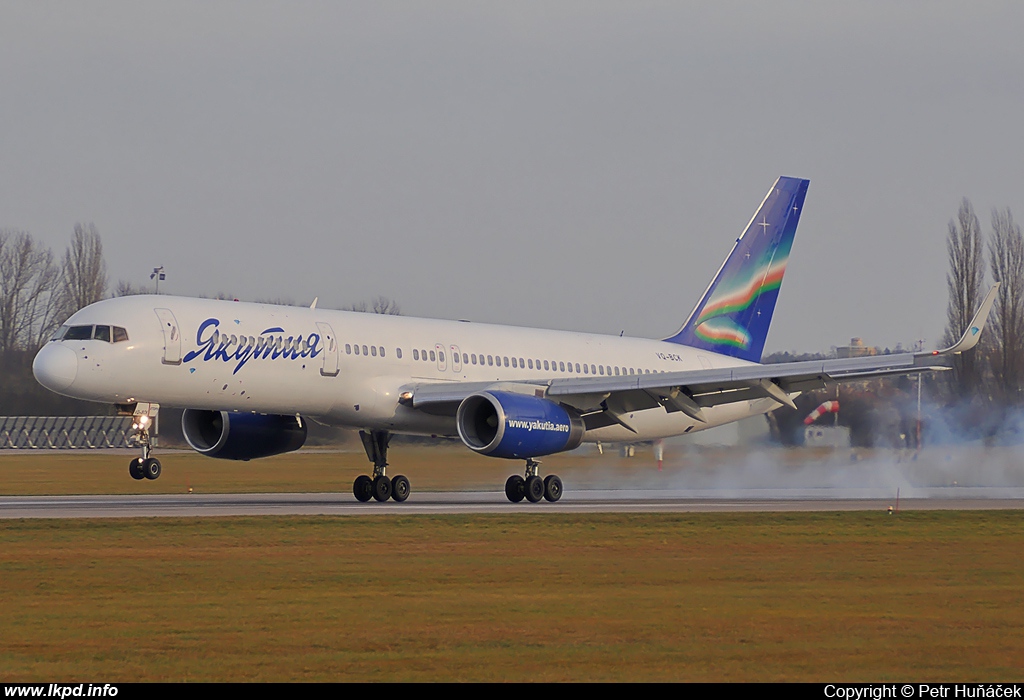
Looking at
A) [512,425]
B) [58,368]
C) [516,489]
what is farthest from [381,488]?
[58,368]

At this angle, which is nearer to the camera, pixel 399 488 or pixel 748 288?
pixel 399 488

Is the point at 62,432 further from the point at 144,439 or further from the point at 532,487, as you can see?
the point at 144,439

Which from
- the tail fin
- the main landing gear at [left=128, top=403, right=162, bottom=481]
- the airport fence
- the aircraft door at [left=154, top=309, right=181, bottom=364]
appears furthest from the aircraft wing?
the airport fence

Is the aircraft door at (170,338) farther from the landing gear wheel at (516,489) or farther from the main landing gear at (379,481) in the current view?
the landing gear wheel at (516,489)

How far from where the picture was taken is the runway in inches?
1096

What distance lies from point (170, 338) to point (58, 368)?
2.29 meters

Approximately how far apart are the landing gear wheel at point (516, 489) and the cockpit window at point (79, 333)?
1012 centimetres

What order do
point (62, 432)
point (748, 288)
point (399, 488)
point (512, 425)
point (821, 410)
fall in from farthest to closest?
Result: point (62, 432) < point (821, 410) < point (748, 288) < point (399, 488) < point (512, 425)

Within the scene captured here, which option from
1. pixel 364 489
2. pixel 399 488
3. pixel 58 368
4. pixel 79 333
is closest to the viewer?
pixel 58 368

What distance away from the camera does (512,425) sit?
30391 millimetres

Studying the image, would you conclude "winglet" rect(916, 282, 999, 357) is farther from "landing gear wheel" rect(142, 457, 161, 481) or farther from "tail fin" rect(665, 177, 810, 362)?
"landing gear wheel" rect(142, 457, 161, 481)

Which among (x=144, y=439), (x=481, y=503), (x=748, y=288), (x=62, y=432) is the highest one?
(x=62, y=432)

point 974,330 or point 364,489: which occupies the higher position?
point 974,330
